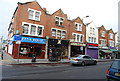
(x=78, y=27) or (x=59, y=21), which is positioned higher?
(x=59, y=21)

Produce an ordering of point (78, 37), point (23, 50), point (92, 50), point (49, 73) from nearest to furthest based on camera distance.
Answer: point (49, 73), point (23, 50), point (78, 37), point (92, 50)

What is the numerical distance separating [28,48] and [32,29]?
3802mm

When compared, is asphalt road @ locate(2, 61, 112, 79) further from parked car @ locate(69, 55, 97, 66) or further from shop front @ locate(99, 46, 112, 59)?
shop front @ locate(99, 46, 112, 59)

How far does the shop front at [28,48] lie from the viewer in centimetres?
2141

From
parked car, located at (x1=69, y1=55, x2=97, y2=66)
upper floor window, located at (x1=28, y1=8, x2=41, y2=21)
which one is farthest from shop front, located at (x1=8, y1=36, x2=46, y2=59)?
parked car, located at (x1=69, y1=55, x2=97, y2=66)

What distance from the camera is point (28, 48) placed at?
22.9 m

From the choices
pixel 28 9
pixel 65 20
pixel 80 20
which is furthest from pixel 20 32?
pixel 80 20

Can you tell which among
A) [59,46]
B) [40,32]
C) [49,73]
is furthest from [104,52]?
[49,73]

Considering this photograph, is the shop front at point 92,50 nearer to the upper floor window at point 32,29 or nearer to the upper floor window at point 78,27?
the upper floor window at point 78,27

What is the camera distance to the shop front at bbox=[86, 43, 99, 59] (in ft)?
104

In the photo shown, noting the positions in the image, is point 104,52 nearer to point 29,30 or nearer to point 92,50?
point 92,50

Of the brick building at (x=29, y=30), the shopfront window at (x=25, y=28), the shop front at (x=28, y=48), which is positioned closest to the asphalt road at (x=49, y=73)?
the shop front at (x=28, y=48)

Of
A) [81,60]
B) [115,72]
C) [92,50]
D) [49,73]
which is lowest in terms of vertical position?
[49,73]

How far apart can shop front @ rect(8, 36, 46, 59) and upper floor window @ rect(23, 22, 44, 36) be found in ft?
4.03
